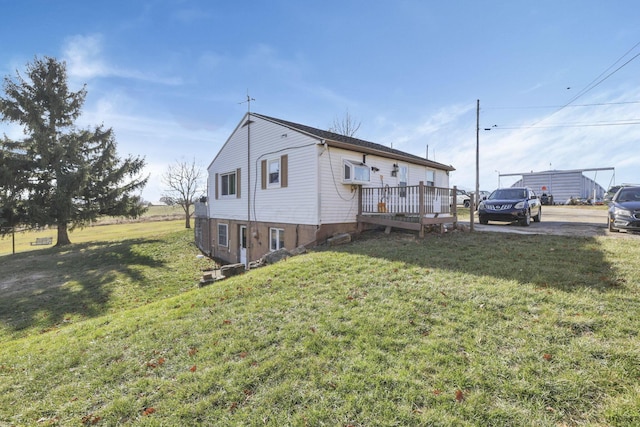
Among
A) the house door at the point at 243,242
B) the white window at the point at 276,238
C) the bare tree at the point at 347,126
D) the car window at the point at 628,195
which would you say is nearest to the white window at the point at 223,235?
the house door at the point at 243,242

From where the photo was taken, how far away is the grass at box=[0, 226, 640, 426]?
2.52m

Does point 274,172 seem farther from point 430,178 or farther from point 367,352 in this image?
point 367,352

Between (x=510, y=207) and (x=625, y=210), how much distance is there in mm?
3321

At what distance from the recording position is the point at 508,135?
22469 millimetres

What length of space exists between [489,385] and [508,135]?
25.2 metres

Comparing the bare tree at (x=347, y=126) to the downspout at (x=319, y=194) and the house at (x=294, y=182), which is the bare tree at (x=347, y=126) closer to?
the house at (x=294, y=182)

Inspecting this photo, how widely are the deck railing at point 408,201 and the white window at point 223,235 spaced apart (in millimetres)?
8159

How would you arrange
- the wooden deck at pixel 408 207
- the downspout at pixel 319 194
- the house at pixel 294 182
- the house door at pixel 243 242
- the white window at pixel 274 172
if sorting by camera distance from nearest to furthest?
the wooden deck at pixel 408 207 < the downspout at pixel 319 194 < the house at pixel 294 182 < the white window at pixel 274 172 < the house door at pixel 243 242

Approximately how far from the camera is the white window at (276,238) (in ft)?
38.3

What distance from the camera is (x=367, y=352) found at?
3.31m

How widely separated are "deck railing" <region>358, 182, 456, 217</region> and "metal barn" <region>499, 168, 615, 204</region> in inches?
1016

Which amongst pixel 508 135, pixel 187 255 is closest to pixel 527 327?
pixel 187 255

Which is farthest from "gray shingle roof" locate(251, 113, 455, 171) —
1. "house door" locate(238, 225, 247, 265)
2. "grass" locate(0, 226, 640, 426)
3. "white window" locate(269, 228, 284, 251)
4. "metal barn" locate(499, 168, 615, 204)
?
"metal barn" locate(499, 168, 615, 204)

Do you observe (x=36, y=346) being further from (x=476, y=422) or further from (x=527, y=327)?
(x=527, y=327)
